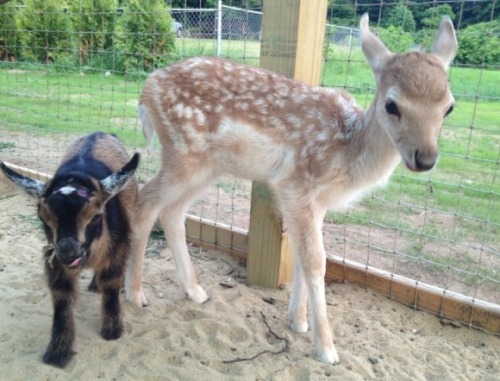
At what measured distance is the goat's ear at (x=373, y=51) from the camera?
324cm

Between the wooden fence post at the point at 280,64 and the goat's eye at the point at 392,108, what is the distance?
0.99 m

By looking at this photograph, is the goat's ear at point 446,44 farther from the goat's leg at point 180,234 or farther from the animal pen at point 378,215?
the goat's leg at point 180,234

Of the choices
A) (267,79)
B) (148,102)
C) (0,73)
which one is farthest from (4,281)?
(0,73)

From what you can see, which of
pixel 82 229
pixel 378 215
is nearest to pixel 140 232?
pixel 82 229

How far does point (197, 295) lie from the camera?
3.95m

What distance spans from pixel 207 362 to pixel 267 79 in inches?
77.4

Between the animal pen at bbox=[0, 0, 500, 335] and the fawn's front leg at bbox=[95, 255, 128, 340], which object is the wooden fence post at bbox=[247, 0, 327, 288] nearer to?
the animal pen at bbox=[0, 0, 500, 335]

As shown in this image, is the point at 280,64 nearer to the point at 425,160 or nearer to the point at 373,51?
the point at 373,51

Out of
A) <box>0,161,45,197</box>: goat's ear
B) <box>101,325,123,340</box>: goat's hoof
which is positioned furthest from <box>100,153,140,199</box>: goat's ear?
<box>101,325,123,340</box>: goat's hoof

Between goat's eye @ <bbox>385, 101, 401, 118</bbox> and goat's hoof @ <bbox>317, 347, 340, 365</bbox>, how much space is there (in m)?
1.52

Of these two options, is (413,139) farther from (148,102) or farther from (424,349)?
(148,102)

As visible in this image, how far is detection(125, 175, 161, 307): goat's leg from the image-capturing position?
3.83 meters

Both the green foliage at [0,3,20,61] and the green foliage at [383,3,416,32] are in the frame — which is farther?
the green foliage at [0,3,20,61]

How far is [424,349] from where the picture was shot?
Answer: 132 inches
